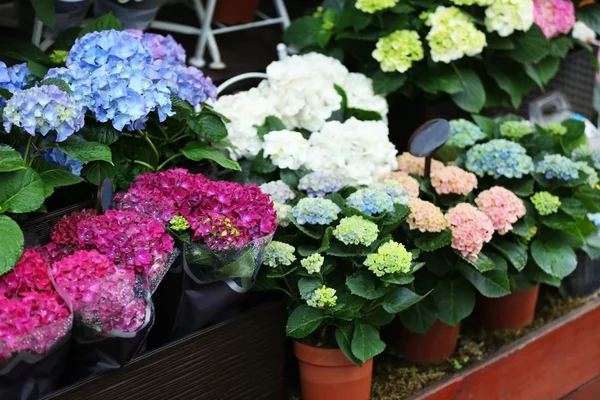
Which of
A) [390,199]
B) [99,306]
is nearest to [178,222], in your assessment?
[99,306]

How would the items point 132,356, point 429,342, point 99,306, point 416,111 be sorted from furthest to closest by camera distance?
1. point 416,111
2. point 429,342
3. point 132,356
4. point 99,306

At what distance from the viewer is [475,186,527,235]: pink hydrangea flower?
194cm

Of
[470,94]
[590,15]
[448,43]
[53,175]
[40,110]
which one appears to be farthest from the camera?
[590,15]

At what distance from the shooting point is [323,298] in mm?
1606

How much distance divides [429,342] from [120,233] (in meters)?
0.93

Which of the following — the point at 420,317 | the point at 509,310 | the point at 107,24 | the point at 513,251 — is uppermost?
the point at 107,24

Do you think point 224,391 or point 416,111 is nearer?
point 224,391

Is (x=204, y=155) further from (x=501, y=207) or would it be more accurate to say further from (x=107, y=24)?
(x=501, y=207)

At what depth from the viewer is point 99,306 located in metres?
1.34

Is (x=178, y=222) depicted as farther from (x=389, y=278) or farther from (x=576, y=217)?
(x=576, y=217)

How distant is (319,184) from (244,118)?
31 cm

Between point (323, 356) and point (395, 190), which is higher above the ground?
point (395, 190)

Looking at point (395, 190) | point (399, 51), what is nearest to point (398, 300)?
point (395, 190)

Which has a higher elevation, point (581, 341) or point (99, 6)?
point (99, 6)
